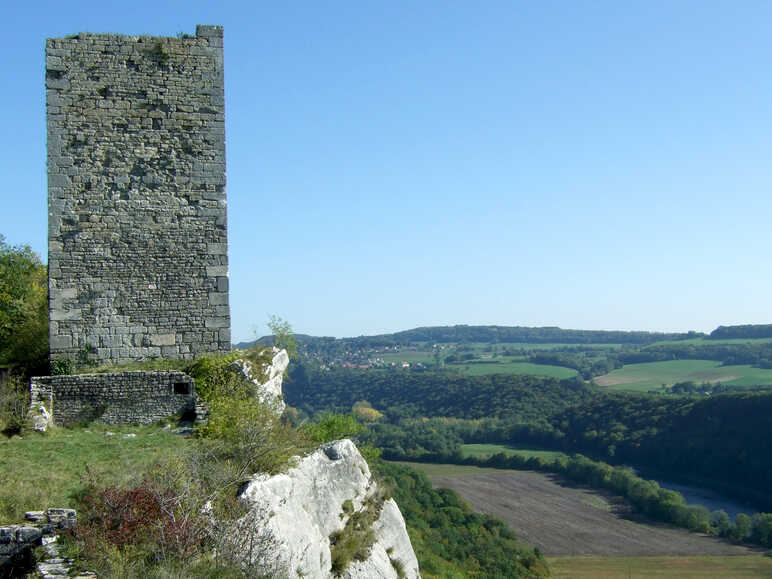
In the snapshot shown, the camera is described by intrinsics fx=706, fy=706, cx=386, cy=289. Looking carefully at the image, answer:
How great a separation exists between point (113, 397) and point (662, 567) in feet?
155

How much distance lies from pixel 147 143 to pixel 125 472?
7.81 m

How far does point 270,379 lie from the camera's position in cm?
1441

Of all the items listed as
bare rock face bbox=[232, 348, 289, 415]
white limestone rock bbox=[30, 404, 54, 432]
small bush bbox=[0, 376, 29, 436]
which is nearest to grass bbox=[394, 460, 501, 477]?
bare rock face bbox=[232, 348, 289, 415]

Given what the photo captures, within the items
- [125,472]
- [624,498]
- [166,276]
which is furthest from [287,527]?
[624,498]

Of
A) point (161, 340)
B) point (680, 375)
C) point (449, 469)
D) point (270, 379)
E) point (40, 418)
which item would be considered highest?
point (161, 340)

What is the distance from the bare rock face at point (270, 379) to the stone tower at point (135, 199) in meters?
1.03

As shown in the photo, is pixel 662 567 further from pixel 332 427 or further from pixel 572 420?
pixel 572 420

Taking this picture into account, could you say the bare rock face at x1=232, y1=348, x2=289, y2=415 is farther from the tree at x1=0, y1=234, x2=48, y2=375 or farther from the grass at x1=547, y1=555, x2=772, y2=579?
the grass at x1=547, y1=555, x2=772, y2=579

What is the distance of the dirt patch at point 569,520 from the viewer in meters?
54.7

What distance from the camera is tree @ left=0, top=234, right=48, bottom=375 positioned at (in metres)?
15.7

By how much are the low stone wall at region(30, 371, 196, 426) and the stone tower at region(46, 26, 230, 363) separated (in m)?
0.86

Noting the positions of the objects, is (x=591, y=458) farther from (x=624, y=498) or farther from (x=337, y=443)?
(x=337, y=443)

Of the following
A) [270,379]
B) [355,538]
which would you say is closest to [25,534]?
[355,538]

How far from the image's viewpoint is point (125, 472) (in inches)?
359
